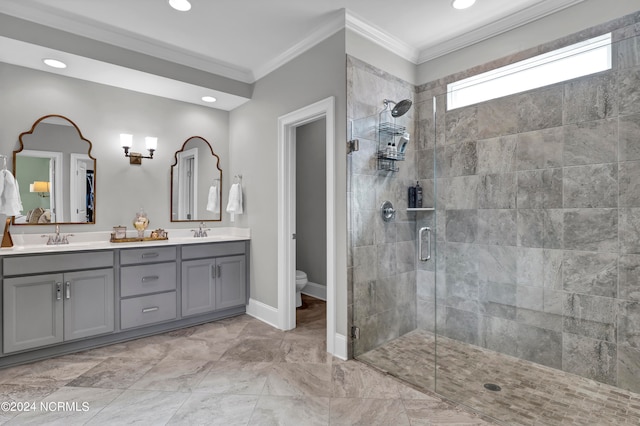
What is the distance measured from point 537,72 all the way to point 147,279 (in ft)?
11.8

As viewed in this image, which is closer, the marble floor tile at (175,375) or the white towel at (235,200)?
the marble floor tile at (175,375)

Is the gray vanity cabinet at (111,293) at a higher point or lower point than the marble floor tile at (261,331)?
higher

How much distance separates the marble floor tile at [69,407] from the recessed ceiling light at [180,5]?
273 cm

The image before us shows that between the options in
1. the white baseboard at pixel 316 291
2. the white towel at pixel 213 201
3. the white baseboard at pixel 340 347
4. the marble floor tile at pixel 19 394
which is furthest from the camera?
the white baseboard at pixel 316 291

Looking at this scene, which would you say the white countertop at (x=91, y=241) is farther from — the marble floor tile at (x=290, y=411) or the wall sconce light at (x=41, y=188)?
the marble floor tile at (x=290, y=411)

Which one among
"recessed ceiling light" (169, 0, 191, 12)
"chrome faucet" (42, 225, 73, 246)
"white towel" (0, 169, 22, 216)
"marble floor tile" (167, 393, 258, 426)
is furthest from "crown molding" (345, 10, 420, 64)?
"chrome faucet" (42, 225, 73, 246)

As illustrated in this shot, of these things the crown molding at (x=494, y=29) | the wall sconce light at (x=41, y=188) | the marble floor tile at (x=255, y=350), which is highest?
the crown molding at (x=494, y=29)

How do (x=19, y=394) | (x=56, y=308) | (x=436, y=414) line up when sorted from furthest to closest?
(x=56, y=308)
(x=19, y=394)
(x=436, y=414)

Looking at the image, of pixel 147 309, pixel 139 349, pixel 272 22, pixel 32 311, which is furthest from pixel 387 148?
pixel 32 311

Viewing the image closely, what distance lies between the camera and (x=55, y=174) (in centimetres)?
307

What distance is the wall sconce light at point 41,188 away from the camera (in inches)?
116

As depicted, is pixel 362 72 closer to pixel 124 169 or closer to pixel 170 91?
pixel 170 91

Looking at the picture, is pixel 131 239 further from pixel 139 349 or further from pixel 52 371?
pixel 52 371

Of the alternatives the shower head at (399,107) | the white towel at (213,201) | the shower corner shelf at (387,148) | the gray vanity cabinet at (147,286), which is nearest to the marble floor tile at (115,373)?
the gray vanity cabinet at (147,286)
